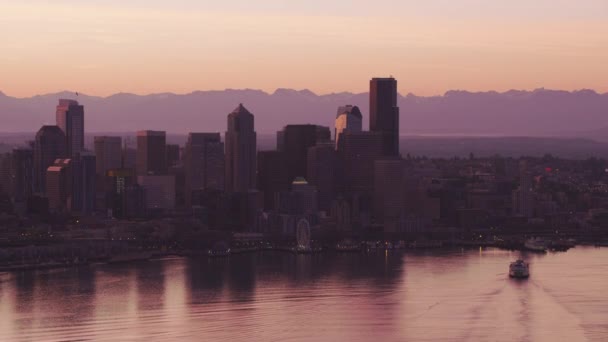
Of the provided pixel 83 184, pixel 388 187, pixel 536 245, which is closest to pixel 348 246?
pixel 536 245

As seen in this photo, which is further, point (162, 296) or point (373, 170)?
point (373, 170)

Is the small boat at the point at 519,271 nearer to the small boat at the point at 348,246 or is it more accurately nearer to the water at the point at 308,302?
the water at the point at 308,302

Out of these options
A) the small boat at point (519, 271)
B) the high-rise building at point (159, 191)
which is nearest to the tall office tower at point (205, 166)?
the high-rise building at point (159, 191)

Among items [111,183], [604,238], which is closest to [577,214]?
[604,238]

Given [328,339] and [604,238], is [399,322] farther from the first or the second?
[604,238]

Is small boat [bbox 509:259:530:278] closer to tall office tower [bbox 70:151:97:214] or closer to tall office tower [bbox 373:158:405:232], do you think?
tall office tower [bbox 373:158:405:232]

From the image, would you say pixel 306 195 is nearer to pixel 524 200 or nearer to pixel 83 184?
pixel 83 184
